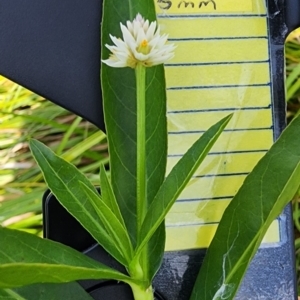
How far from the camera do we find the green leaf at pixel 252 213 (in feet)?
1.36

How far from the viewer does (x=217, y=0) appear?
1.79 feet

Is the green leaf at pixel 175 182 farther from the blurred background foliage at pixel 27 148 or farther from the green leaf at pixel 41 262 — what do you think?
the blurred background foliage at pixel 27 148

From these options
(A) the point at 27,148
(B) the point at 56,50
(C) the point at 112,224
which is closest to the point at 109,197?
(C) the point at 112,224

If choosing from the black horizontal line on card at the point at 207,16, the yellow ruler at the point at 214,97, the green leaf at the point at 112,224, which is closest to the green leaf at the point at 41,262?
the green leaf at the point at 112,224

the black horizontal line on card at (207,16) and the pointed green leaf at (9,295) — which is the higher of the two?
the black horizontal line on card at (207,16)

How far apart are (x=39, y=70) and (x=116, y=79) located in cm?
9

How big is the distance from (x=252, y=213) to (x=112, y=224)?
11 centimetres

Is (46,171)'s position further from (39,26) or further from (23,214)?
(23,214)

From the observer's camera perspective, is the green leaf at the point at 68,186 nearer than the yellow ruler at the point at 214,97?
Yes

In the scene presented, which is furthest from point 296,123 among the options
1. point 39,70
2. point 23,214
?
point 23,214

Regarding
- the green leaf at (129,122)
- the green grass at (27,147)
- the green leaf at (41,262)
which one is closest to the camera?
the green leaf at (41,262)

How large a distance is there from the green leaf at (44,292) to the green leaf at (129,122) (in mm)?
63

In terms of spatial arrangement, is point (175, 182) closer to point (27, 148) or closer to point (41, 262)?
point (41, 262)

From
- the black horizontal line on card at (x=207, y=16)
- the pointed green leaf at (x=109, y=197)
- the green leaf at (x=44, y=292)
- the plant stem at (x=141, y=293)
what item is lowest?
the plant stem at (x=141, y=293)
